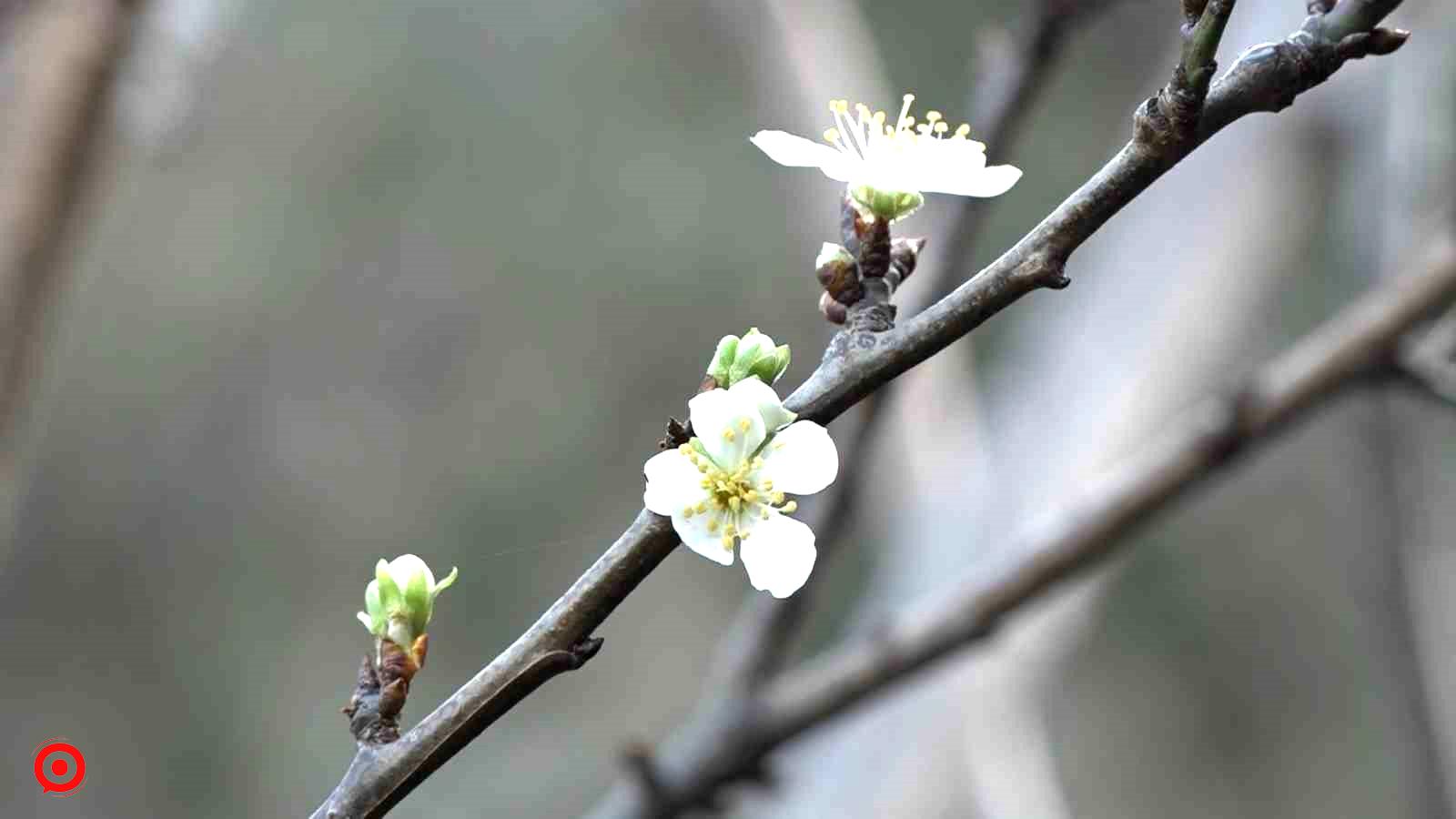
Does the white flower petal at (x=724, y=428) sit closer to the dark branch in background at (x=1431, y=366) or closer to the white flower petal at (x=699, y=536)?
the white flower petal at (x=699, y=536)

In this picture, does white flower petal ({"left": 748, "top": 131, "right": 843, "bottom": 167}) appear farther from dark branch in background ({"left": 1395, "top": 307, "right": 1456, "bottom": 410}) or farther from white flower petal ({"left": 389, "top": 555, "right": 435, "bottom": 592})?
dark branch in background ({"left": 1395, "top": 307, "right": 1456, "bottom": 410})

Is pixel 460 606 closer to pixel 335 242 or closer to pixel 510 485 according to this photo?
pixel 510 485

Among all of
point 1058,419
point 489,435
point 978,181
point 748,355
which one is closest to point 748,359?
point 748,355

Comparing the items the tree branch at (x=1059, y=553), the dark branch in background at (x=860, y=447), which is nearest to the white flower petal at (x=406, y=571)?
the dark branch in background at (x=860, y=447)

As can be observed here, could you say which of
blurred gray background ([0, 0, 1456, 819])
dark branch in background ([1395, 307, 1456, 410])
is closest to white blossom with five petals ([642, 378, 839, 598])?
dark branch in background ([1395, 307, 1456, 410])

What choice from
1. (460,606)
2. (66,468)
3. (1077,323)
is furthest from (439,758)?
(66,468)

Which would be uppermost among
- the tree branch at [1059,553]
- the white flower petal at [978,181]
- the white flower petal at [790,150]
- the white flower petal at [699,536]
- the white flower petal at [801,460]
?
the tree branch at [1059,553]
